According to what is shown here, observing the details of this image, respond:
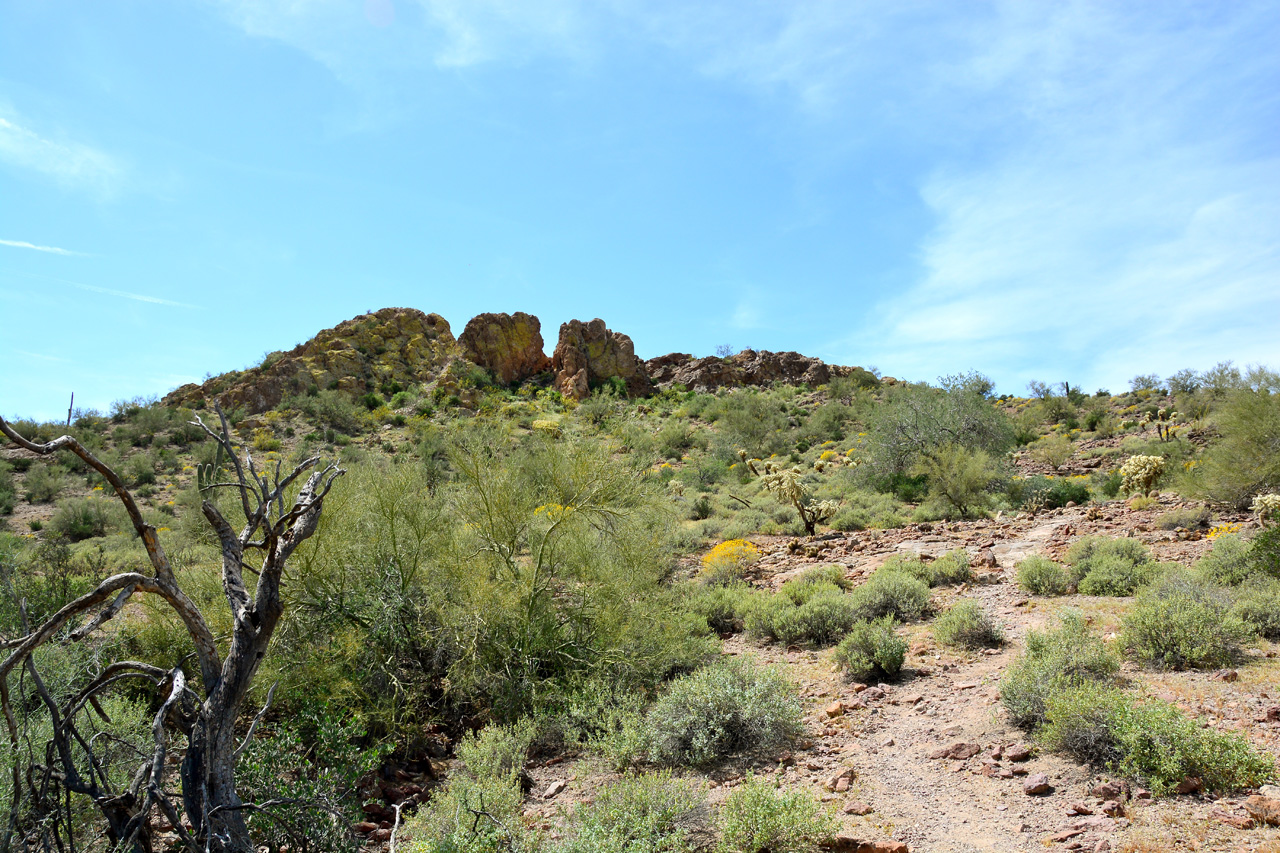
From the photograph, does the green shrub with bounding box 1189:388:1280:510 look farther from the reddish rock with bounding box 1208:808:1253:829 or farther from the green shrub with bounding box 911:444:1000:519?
the reddish rock with bounding box 1208:808:1253:829

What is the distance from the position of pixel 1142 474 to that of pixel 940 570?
853 cm

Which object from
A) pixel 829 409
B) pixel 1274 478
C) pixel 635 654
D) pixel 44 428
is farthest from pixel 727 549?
pixel 44 428

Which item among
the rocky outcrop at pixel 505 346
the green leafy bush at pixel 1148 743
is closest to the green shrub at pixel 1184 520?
the green leafy bush at pixel 1148 743

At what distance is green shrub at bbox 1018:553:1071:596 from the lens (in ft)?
29.6

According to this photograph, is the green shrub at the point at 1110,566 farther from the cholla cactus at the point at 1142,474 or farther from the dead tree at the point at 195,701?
the dead tree at the point at 195,701

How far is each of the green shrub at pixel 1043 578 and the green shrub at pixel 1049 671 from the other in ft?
9.21

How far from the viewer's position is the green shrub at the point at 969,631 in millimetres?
7652

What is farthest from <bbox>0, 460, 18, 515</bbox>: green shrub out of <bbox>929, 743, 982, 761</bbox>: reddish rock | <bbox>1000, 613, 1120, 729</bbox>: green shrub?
<bbox>1000, 613, 1120, 729</bbox>: green shrub

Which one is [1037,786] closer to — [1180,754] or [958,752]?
[958,752]

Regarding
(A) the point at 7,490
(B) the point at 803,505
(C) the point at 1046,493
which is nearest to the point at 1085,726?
(B) the point at 803,505

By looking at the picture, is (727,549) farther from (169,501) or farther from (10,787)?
(169,501)

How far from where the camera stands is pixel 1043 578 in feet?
30.0

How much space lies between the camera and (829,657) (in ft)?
26.1

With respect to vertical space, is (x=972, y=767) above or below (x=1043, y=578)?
below
